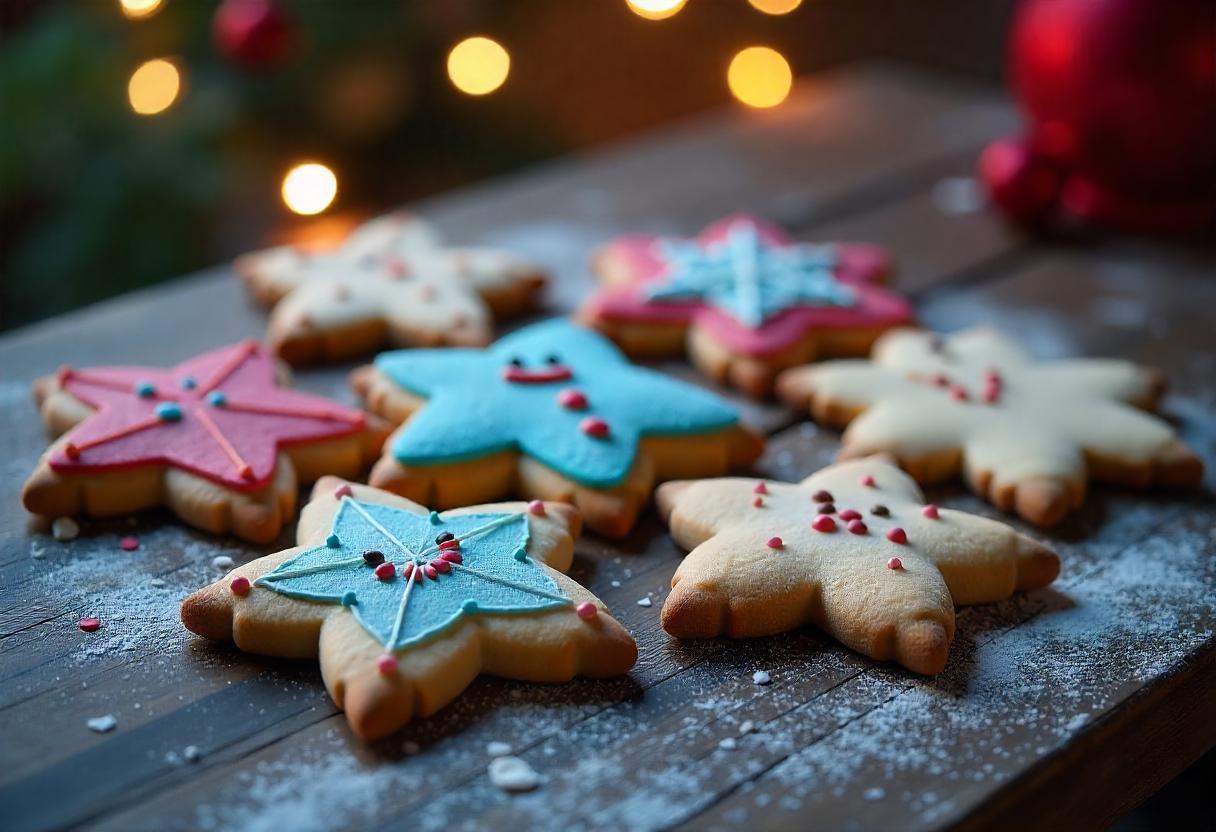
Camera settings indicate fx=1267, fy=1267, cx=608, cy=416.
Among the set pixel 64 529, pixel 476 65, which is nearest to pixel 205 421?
pixel 64 529

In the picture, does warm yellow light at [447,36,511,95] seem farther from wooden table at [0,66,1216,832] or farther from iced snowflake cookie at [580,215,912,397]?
wooden table at [0,66,1216,832]

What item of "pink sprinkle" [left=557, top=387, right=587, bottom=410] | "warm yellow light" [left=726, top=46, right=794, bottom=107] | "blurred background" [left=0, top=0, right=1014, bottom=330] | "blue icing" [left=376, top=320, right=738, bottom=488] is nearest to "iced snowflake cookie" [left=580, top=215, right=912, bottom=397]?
"blue icing" [left=376, top=320, right=738, bottom=488]

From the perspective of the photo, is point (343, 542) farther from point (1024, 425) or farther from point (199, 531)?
point (1024, 425)

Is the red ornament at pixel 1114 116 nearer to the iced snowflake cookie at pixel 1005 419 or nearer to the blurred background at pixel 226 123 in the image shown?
the iced snowflake cookie at pixel 1005 419

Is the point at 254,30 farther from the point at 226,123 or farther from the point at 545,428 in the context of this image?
the point at 545,428

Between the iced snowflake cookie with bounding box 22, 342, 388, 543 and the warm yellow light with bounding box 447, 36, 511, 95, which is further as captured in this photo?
the warm yellow light with bounding box 447, 36, 511, 95

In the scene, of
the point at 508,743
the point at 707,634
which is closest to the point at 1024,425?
the point at 707,634
